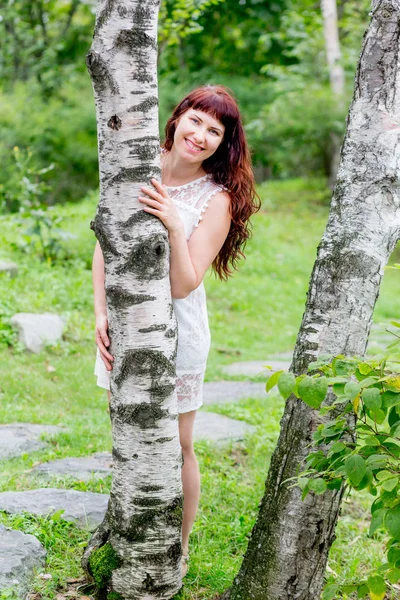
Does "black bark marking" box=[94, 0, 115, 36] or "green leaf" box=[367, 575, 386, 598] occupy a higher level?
"black bark marking" box=[94, 0, 115, 36]

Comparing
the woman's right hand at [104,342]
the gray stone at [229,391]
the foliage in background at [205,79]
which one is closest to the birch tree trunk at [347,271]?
the woman's right hand at [104,342]

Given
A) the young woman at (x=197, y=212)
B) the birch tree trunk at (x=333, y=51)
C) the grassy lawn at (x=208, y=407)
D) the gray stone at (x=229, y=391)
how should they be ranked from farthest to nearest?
the birch tree trunk at (x=333, y=51) < the gray stone at (x=229, y=391) < the grassy lawn at (x=208, y=407) < the young woman at (x=197, y=212)

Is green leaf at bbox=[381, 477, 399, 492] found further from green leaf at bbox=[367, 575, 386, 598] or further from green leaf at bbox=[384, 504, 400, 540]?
green leaf at bbox=[367, 575, 386, 598]

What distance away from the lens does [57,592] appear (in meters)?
2.61

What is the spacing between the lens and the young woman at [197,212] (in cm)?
258

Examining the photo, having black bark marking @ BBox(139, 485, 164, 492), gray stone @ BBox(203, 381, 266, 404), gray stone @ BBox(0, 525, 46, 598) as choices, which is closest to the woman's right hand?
black bark marking @ BBox(139, 485, 164, 492)

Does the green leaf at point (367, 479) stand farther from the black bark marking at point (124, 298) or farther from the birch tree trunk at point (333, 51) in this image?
the birch tree trunk at point (333, 51)

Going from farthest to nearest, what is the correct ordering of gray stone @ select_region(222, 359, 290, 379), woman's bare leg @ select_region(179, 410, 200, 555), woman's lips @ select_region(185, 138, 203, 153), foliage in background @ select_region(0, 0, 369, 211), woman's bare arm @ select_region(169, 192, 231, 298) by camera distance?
foliage in background @ select_region(0, 0, 369, 211) → gray stone @ select_region(222, 359, 290, 379) → woman's bare leg @ select_region(179, 410, 200, 555) → woman's lips @ select_region(185, 138, 203, 153) → woman's bare arm @ select_region(169, 192, 231, 298)

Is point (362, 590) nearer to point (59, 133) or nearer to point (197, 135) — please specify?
point (197, 135)

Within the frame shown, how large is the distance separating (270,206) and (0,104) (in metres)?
6.04

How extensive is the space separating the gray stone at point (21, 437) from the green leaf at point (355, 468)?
2.52 meters

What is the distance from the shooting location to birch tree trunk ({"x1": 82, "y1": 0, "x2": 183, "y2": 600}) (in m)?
2.20

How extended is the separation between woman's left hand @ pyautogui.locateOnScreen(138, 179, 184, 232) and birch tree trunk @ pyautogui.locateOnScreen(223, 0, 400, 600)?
0.51 metres

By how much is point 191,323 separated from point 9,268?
483 centimetres
